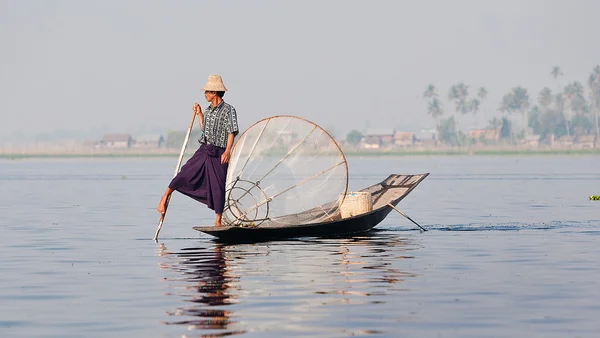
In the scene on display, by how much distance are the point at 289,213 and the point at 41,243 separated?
4.94 meters

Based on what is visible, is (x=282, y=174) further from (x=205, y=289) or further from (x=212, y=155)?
(x=205, y=289)

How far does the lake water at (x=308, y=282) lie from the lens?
1301 centimetres

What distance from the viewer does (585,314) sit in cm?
1363

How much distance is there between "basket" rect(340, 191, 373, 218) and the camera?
83.5 feet

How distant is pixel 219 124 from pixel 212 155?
56 cm

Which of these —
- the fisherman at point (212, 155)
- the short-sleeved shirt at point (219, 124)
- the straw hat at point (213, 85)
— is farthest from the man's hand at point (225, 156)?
the straw hat at point (213, 85)

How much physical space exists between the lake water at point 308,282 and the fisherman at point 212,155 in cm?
99

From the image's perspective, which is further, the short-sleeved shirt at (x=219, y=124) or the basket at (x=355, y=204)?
the basket at (x=355, y=204)

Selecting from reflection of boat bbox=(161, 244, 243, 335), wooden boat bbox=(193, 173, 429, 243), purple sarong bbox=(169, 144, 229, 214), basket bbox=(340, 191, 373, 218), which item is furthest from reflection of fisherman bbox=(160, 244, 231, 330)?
basket bbox=(340, 191, 373, 218)

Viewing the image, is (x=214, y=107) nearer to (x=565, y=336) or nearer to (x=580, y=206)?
(x=565, y=336)

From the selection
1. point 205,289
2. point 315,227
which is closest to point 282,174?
point 315,227

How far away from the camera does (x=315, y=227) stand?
939 inches

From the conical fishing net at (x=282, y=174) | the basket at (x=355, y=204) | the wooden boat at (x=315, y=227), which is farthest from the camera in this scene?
the basket at (x=355, y=204)

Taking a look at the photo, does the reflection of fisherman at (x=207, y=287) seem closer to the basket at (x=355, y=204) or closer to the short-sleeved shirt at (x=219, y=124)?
the short-sleeved shirt at (x=219, y=124)
